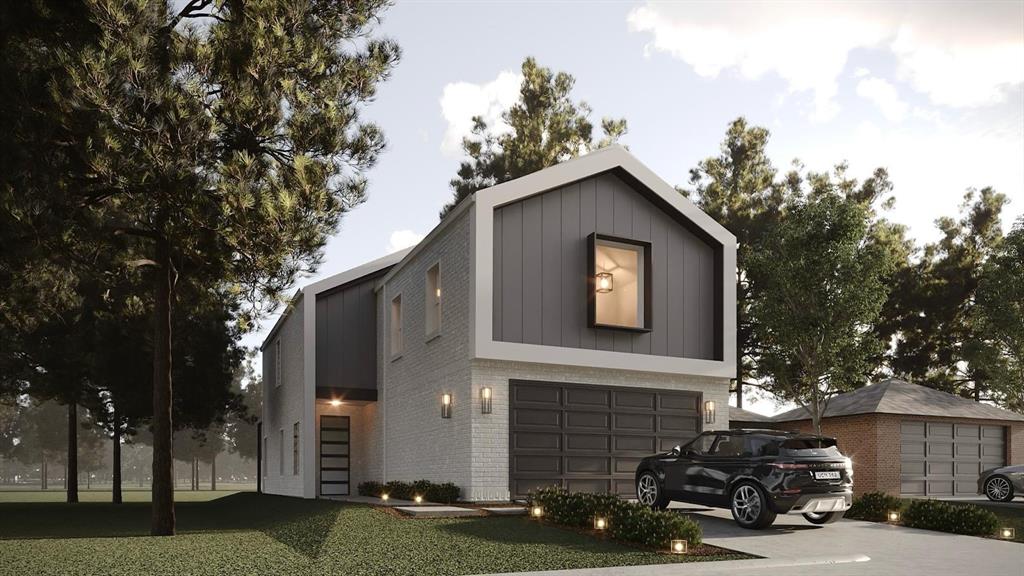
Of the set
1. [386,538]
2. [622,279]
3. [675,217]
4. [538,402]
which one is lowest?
[386,538]

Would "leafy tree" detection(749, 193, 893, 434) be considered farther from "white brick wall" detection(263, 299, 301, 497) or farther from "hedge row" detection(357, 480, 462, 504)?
"white brick wall" detection(263, 299, 301, 497)

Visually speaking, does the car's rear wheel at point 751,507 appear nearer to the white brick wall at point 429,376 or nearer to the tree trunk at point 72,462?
the white brick wall at point 429,376

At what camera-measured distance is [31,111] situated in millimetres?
13766

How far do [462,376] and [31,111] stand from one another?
8.36 metres

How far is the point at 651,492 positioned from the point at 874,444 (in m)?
12.8

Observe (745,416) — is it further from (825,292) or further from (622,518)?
(622,518)

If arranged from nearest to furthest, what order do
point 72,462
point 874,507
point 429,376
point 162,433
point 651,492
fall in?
1. point 162,433
2. point 651,492
3. point 874,507
4. point 429,376
5. point 72,462

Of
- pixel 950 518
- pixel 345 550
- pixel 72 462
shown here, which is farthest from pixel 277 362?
pixel 950 518

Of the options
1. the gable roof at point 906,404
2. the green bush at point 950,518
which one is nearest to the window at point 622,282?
the green bush at point 950,518

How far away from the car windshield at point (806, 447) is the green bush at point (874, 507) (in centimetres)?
285

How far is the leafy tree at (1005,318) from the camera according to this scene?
101ft

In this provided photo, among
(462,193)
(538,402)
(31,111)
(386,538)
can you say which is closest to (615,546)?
(386,538)

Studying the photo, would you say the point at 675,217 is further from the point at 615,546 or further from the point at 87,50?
the point at 87,50

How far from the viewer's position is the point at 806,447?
13.0 meters
